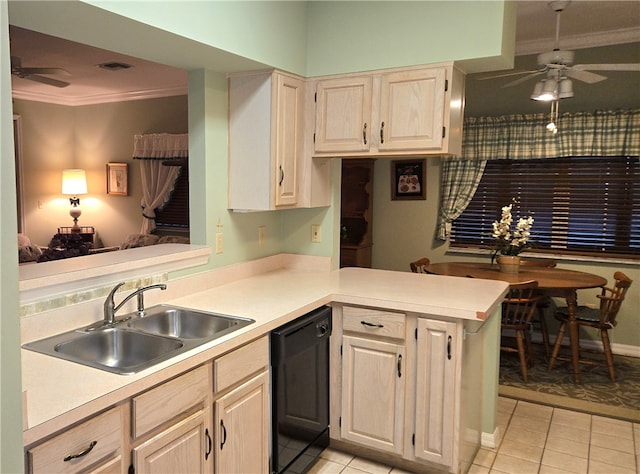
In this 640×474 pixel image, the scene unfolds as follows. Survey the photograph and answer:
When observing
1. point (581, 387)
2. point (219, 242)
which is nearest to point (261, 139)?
point (219, 242)

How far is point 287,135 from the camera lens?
291 cm

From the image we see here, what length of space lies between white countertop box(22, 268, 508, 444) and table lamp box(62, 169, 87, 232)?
486 cm

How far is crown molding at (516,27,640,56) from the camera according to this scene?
448cm

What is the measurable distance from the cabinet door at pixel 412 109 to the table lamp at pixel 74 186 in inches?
218

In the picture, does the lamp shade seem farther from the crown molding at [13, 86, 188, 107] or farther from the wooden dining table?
the wooden dining table

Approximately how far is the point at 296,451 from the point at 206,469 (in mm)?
671

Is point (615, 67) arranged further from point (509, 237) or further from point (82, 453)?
point (82, 453)

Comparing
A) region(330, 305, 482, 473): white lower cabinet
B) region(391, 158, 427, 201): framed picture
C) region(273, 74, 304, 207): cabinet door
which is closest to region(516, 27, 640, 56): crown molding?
region(391, 158, 427, 201): framed picture

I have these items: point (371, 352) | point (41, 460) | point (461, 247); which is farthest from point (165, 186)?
point (41, 460)

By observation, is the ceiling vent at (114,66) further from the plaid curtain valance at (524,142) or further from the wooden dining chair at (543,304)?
the wooden dining chair at (543,304)

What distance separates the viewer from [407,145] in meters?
2.76

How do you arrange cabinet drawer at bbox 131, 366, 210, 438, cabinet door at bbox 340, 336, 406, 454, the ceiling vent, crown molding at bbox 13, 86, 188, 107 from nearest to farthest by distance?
cabinet drawer at bbox 131, 366, 210, 438 → cabinet door at bbox 340, 336, 406, 454 → the ceiling vent → crown molding at bbox 13, 86, 188, 107

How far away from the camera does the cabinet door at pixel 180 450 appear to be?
1.64 m

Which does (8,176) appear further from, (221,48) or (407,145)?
(407,145)
